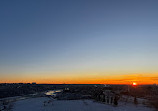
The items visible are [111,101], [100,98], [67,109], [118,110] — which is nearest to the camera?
[118,110]

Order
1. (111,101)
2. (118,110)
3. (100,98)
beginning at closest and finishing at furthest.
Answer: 1. (118,110)
2. (111,101)
3. (100,98)

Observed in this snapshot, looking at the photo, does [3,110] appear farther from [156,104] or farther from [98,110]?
[156,104]

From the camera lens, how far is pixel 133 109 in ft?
105

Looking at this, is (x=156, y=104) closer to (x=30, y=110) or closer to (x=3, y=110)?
(x=30, y=110)

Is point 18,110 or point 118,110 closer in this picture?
point 118,110

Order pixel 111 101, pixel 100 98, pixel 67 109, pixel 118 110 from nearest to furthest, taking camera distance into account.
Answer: pixel 118 110, pixel 67 109, pixel 111 101, pixel 100 98

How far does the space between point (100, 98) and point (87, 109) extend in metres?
13.0

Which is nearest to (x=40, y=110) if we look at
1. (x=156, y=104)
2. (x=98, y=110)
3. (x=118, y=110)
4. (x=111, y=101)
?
(x=98, y=110)

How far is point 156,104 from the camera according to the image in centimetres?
3478

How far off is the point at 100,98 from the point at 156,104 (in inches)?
567

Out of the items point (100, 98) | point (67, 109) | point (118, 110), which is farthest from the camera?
point (100, 98)

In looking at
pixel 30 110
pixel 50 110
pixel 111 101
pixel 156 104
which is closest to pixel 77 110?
pixel 50 110

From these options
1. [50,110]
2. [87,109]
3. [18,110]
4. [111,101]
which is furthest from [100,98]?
[18,110]

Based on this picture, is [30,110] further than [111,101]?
No
